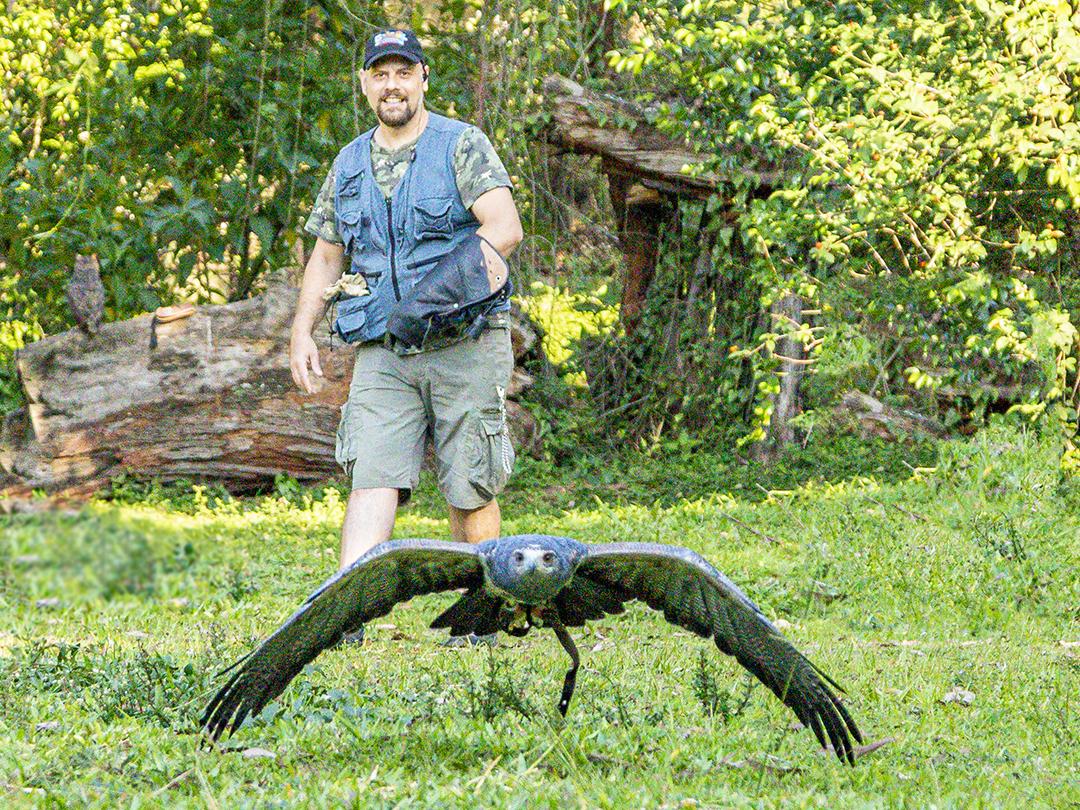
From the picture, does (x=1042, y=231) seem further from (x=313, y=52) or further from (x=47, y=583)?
(x=47, y=583)

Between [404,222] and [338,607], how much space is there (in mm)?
1973

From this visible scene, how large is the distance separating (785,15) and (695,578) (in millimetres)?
5542

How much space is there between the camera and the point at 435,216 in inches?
210

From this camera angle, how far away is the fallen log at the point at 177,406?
9258mm

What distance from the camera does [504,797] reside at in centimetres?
329

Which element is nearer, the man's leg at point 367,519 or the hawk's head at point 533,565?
the hawk's head at point 533,565

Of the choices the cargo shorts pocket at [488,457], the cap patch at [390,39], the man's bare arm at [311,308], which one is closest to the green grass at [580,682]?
the cargo shorts pocket at [488,457]

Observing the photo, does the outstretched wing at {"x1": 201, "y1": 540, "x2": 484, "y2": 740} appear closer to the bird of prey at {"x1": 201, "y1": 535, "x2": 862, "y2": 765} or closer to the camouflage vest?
the bird of prey at {"x1": 201, "y1": 535, "x2": 862, "y2": 765}

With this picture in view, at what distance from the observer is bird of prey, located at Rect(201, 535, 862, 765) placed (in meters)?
3.58

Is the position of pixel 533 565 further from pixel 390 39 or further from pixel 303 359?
pixel 390 39

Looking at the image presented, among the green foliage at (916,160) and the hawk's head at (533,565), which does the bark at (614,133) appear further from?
the hawk's head at (533,565)

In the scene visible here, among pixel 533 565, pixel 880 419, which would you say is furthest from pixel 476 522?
pixel 880 419

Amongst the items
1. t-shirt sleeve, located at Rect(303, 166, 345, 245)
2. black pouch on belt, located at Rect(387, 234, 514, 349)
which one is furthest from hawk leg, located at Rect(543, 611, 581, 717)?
t-shirt sleeve, located at Rect(303, 166, 345, 245)

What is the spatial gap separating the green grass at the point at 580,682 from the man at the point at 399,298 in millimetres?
617
